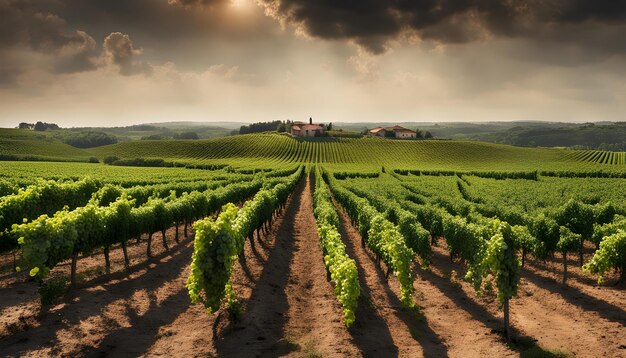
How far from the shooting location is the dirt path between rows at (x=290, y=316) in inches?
448

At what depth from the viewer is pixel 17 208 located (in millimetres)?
19062

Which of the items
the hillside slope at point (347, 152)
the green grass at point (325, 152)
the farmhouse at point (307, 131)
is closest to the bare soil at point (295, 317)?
the hillside slope at point (347, 152)

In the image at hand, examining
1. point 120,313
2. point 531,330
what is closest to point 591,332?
point 531,330

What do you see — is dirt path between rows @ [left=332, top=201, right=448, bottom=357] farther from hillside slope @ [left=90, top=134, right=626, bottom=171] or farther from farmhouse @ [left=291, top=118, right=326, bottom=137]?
farmhouse @ [left=291, top=118, right=326, bottom=137]

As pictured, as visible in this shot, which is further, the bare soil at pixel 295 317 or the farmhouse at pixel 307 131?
the farmhouse at pixel 307 131

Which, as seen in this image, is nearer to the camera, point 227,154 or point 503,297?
point 503,297

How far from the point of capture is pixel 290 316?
13977 millimetres

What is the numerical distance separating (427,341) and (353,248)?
511 inches

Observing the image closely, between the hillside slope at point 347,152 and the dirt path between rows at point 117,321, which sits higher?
the hillside slope at point 347,152

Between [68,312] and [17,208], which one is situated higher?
[17,208]

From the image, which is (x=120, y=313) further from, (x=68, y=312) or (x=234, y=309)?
(x=234, y=309)

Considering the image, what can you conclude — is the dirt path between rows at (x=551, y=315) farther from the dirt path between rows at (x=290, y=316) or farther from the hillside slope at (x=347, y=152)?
the hillside slope at (x=347, y=152)

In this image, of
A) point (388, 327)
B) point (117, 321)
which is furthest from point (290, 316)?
point (117, 321)

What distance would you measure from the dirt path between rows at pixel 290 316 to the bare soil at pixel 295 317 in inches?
2.2
